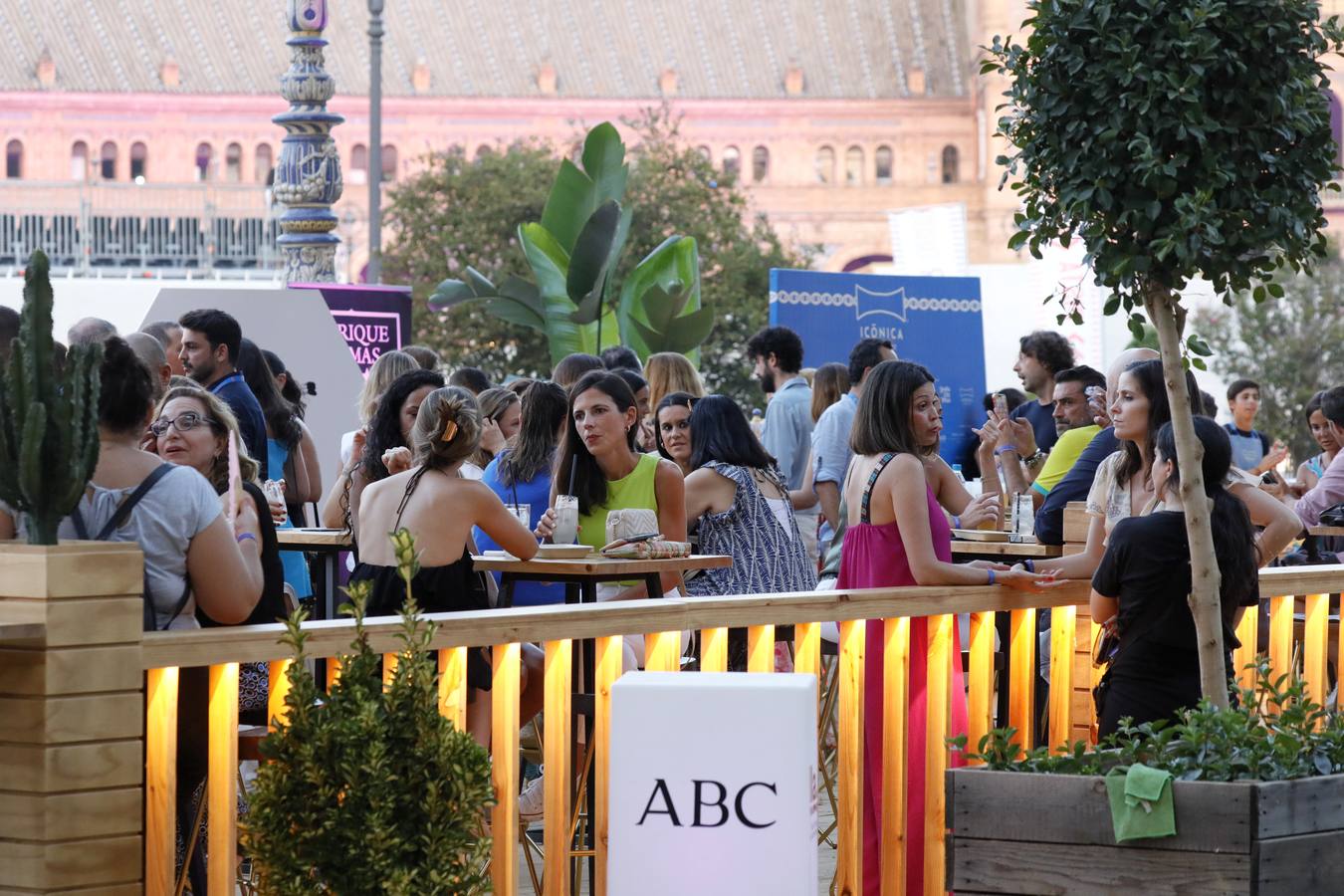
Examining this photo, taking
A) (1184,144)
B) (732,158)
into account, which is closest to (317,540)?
(1184,144)

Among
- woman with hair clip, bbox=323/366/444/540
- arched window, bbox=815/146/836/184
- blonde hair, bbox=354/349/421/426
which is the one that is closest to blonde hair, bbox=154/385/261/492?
woman with hair clip, bbox=323/366/444/540

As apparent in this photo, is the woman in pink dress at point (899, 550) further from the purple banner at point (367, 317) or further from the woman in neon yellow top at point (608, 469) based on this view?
the purple banner at point (367, 317)

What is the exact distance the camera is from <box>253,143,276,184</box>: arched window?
2618 inches

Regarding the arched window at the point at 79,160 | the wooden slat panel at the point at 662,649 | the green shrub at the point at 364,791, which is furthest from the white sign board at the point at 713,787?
the arched window at the point at 79,160

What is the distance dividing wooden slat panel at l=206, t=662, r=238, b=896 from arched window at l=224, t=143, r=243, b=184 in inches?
2522

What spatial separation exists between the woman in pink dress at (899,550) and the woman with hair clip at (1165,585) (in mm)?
313

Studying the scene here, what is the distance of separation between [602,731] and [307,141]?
10612mm

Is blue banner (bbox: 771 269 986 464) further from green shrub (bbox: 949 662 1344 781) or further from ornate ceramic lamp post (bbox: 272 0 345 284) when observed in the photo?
green shrub (bbox: 949 662 1344 781)

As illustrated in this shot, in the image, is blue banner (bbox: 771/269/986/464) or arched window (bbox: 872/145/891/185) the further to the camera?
arched window (bbox: 872/145/891/185)

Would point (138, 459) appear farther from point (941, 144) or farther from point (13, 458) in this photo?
point (941, 144)

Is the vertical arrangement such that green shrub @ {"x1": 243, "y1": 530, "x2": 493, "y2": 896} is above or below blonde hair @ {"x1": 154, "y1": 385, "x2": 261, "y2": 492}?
below

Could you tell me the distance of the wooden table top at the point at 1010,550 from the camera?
618cm

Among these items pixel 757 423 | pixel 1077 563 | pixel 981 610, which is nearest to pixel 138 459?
pixel 981 610

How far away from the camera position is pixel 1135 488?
5410 mm
